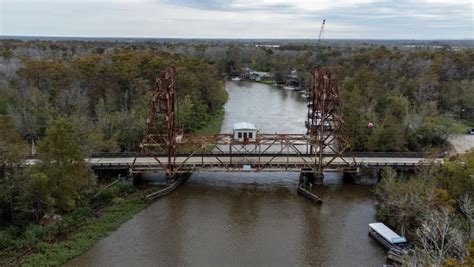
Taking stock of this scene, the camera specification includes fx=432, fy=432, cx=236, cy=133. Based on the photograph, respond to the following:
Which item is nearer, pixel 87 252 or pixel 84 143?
pixel 87 252

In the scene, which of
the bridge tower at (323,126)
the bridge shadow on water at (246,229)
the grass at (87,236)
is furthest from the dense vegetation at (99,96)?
the bridge tower at (323,126)

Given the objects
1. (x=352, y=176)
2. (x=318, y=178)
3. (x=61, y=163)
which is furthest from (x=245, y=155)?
(x=61, y=163)

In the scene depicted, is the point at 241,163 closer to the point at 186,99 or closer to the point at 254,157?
the point at 254,157

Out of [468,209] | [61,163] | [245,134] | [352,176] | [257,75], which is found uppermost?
[257,75]

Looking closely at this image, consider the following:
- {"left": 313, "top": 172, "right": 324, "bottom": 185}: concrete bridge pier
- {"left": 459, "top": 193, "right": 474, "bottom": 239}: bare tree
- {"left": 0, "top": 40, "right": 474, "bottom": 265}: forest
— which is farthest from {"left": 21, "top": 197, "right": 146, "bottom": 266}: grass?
{"left": 459, "top": 193, "right": 474, "bottom": 239}: bare tree

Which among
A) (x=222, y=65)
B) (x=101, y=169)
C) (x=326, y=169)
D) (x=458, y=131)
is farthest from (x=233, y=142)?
(x=222, y=65)

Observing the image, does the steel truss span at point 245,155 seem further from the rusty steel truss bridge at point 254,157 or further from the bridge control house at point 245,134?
the bridge control house at point 245,134

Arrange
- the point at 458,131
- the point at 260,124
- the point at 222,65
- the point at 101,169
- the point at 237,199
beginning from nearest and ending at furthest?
the point at 237,199, the point at 101,169, the point at 458,131, the point at 260,124, the point at 222,65

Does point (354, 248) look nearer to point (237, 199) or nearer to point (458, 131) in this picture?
point (237, 199)
